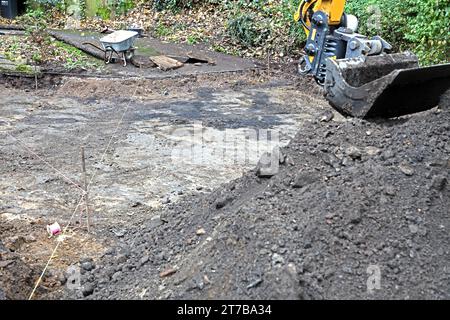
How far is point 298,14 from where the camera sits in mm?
9461

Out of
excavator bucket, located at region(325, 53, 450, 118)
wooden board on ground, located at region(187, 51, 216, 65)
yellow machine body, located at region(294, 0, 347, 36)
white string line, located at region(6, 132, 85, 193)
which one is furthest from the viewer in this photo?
wooden board on ground, located at region(187, 51, 216, 65)

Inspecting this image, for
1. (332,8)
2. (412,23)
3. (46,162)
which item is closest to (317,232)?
(46,162)

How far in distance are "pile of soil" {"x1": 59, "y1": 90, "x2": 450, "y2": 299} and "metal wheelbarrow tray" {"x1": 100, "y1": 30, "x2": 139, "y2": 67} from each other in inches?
287

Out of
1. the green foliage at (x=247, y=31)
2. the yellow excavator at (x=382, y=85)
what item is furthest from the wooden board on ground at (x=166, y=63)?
the yellow excavator at (x=382, y=85)

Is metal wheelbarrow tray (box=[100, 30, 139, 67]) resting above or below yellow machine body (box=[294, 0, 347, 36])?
below

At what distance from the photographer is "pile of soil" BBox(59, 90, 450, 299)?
3.07 metres

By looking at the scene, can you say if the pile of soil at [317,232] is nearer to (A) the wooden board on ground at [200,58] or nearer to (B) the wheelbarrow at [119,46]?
(B) the wheelbarrow at [119,46]

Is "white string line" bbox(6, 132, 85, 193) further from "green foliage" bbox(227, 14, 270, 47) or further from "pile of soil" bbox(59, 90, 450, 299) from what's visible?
"green foliage" bbox(227, 14, 270, 47)

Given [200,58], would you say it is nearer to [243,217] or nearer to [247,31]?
[247,31]

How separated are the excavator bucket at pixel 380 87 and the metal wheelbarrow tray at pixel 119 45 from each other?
22.1 ft

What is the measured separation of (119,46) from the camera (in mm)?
11477

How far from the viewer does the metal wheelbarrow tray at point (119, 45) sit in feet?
37.6

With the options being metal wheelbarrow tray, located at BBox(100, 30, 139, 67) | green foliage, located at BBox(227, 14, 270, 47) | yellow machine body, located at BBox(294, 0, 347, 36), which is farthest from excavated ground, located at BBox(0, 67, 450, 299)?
green foliage, located at BBox(227, 14, 270, 47)
